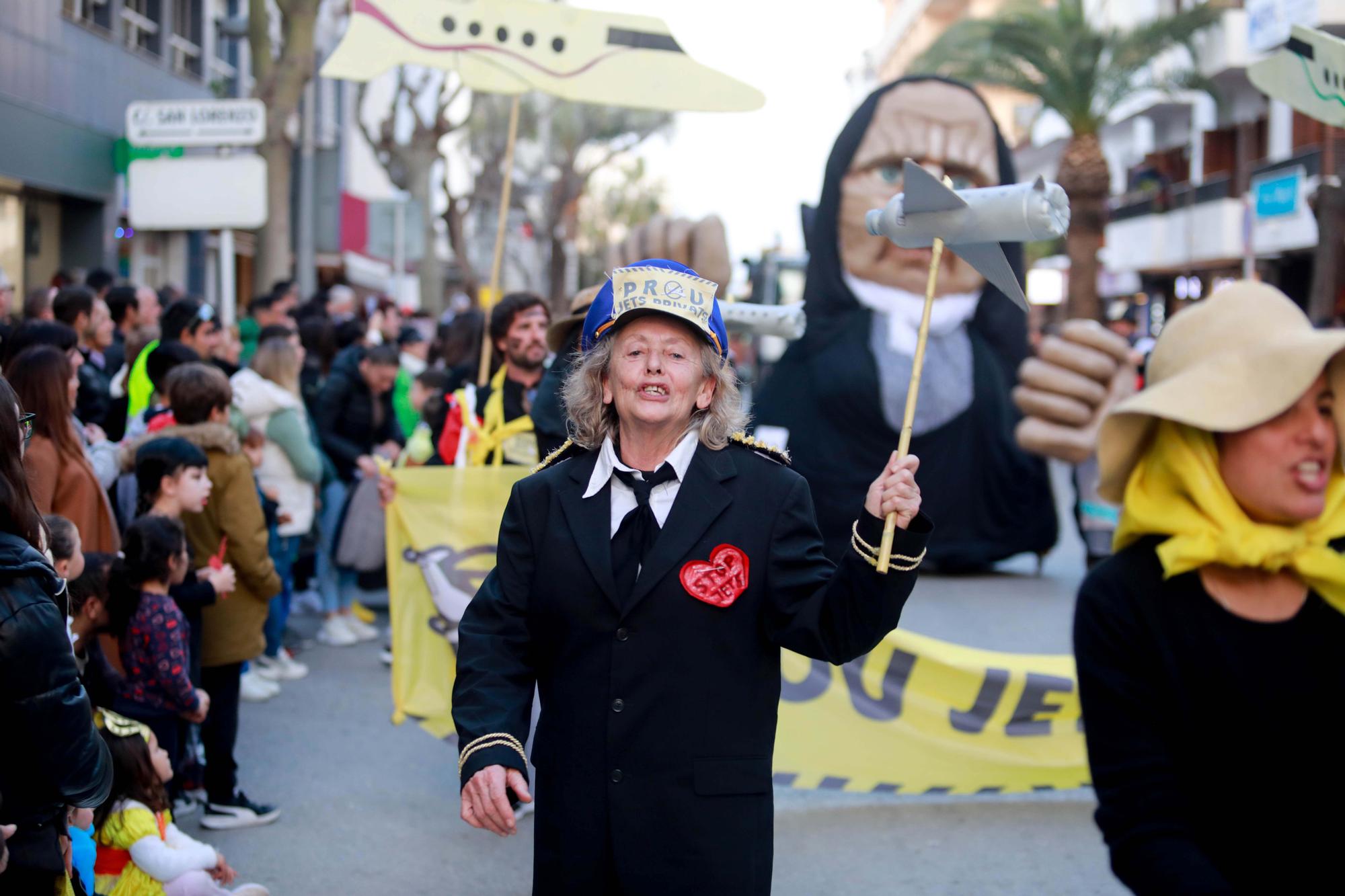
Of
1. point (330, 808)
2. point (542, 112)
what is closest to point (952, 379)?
point (330, 808)

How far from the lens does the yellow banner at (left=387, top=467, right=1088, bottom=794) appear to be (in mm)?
5254

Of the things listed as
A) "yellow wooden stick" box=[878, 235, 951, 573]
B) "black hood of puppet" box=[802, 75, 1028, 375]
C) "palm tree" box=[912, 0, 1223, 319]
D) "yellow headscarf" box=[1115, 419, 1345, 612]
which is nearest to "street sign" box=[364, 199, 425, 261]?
"black hood of puppet" box=[802, 75, 1028, 375]

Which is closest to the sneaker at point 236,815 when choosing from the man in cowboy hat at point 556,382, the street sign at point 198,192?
the man in cowboy hat at point 556,382

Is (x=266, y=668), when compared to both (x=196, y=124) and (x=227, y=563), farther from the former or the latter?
(x=196, y=124)

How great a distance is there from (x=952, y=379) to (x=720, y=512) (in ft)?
23.7

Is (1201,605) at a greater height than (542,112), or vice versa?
(542,112)

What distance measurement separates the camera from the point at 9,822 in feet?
9.06

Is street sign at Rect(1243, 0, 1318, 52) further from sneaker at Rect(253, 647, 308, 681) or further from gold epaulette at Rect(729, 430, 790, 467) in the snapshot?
gold epaulette at Rect(729, 430, 790, 467)

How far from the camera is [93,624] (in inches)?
168

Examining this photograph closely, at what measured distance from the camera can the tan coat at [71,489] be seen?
4793 millimetres

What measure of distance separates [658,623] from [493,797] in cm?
43

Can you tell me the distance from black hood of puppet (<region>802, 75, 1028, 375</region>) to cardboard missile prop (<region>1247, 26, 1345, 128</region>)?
470 cm

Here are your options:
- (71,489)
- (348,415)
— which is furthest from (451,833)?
(348,415)

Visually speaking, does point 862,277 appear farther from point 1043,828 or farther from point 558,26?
point 1043,828
